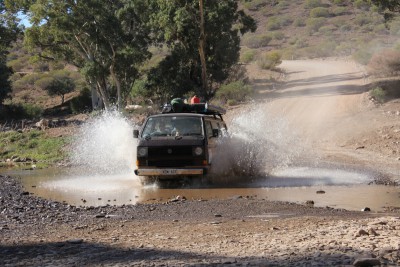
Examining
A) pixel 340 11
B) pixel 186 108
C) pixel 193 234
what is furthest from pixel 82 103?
pixel 340 11

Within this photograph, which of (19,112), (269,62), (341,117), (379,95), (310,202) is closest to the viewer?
(310,202)

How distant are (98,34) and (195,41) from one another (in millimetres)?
5610

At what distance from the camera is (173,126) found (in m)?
14.3

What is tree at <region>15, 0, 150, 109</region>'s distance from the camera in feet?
107

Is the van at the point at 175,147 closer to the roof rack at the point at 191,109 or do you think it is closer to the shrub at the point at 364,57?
the roof rack at the point at 191,109

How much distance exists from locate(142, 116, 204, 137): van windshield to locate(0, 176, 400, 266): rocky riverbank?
11.7ft

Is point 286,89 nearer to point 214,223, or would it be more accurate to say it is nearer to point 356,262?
point 214,223

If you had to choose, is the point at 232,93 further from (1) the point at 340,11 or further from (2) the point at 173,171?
(1) the point at 340,11

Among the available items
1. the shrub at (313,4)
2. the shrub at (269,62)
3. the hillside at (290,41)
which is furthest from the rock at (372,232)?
the shrub at (313,4)

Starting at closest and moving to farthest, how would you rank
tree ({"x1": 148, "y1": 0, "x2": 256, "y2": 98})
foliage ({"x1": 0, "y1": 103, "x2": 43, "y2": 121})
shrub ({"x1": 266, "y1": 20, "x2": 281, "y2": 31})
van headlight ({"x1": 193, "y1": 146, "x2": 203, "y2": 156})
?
1. van headlight ({"x1": 193, "y1": 146, "x2": 203, "y2": 156})
2. tree ({"x1": 148, "y1": 0, "x2": 256, "y2": 98})
3. foliage ({"x1": 0, "y1": 103, "x2": 43, "y2": 121})
4. shrub ({"x1": 266, "y1": 20, "x2": 281, "y2": 31})

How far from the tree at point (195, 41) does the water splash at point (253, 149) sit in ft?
48.5

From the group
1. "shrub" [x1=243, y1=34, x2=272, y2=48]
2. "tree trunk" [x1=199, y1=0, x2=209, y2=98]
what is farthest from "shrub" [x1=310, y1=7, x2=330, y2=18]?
"tree trunk" [x1=199, y1=0, x2=209, y2=98]

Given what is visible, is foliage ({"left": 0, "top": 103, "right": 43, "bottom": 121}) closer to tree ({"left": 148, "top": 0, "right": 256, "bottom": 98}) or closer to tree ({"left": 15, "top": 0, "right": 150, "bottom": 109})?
tree ({"left": 15, "top": 0, "right": 150, "bottom": 109})

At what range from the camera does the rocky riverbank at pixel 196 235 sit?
602 cm
